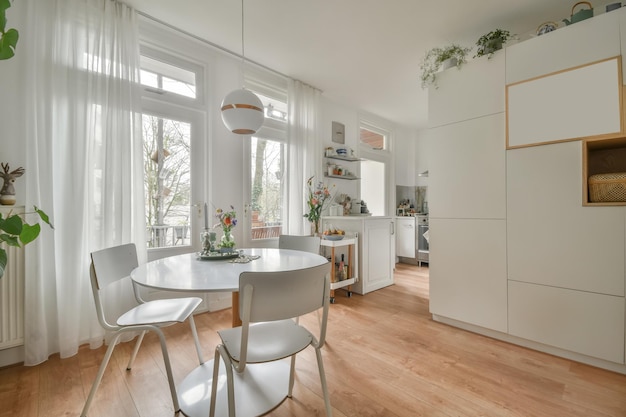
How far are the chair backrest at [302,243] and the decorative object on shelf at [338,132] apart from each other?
2.41 m

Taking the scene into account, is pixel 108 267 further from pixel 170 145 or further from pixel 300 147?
pixel 300 147

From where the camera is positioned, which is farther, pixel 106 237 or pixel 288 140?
pixel 288 140

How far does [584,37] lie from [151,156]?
Answer: 3603mm

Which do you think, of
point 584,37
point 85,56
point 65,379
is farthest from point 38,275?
point 584,37

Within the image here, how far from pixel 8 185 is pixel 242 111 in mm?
1641

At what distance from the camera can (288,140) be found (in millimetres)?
3633

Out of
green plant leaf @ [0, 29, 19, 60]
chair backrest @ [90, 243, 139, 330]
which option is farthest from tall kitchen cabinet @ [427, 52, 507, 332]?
green plant leaf @ [0, 29, 19, 60]

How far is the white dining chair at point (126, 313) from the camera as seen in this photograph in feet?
4.63

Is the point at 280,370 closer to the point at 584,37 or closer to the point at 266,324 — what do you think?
the point at 266,324

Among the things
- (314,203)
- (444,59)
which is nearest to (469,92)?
(444,59)

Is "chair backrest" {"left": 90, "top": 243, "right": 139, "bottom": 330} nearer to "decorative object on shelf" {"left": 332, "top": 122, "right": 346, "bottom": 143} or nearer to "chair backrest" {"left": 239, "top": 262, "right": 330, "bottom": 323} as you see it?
"chair backrest" {"left": 239, "top": 262, "right": 330, "bottom": 323}

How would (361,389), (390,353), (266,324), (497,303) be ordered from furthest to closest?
(497,303) < (390,353) < (361,389) < (266,324)

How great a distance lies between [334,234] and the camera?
3467 mm

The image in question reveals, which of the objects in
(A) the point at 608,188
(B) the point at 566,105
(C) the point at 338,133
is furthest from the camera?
(C) the point at 338,133
